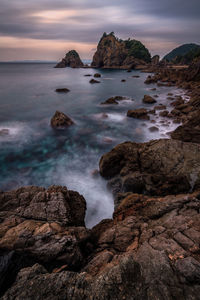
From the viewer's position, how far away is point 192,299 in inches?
108

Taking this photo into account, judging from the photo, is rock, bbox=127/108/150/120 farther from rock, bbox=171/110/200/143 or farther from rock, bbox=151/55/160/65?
rock, bbox=151/55/160/65

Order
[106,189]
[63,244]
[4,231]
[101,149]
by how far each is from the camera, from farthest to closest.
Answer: [101,149], [106,189], [4,231], [63,244]

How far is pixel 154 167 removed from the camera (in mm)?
8117

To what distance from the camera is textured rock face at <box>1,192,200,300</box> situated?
293 cm

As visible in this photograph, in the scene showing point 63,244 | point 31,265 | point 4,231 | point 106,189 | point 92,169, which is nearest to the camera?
point 31,265

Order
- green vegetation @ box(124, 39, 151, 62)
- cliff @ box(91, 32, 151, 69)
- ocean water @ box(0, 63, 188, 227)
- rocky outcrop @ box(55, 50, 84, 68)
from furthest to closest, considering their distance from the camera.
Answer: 1. rocky outcrop @ box(55, 50, 84, 68)
2. green vegetation @ box(124, 39, 151, 62)
3. cliff @ box(91, 32, 151, 69)
4. ocean water @ box(0, 63, 188, 227)

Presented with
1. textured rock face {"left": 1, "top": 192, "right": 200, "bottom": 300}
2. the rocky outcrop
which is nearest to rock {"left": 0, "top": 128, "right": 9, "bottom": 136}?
textured rock face {"left": 1, "top": 192, "right": 200, "bottom": 300}

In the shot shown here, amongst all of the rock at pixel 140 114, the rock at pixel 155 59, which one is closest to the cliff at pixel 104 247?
the rock at pixel 140 114

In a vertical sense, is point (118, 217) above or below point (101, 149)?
above

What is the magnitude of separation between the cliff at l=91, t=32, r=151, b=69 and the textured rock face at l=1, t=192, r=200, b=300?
148482 mm

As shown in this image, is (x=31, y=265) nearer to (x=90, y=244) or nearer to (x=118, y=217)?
(x=90, y=244)

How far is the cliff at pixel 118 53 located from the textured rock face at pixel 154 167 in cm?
14346

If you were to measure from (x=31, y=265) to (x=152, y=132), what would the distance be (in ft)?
49.3

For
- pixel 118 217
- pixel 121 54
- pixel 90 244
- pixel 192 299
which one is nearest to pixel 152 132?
pixel 118 217
